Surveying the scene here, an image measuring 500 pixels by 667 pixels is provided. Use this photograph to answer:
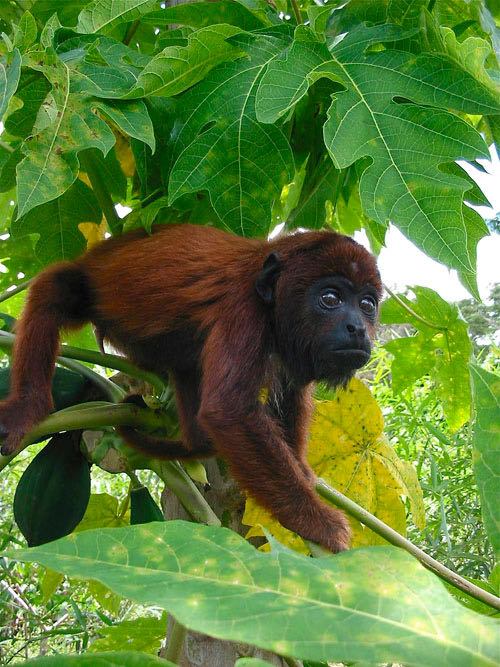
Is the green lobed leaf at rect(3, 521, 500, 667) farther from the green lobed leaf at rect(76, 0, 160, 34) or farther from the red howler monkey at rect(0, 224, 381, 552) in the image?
the green lobed leaf at rect(76, 0, 160, 34)

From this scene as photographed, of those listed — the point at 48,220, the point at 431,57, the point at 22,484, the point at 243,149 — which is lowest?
the point at 22,484

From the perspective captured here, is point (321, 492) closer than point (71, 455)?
Yes

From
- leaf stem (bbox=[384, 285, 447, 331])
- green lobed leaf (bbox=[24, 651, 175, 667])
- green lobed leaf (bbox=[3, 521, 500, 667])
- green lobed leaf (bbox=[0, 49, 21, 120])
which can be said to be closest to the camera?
green lobed leaf (bbox=[3, 521, 500, 667])

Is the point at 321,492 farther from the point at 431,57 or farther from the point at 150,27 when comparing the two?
the point at 150,27

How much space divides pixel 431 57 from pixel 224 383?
2.85 ft

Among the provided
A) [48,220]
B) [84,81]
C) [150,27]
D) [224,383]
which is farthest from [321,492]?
[150,27]

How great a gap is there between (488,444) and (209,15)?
1.30 metres

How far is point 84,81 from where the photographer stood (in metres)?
1.41

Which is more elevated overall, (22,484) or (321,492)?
(321,492)

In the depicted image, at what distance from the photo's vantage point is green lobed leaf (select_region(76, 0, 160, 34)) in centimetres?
152

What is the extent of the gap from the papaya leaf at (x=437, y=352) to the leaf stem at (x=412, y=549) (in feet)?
2.65

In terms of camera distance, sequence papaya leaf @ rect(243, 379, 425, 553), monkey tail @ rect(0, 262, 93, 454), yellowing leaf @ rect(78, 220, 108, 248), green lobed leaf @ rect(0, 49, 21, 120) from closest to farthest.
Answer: green lobed leaf @ rect(0, 49, 21, 120), monkey tail @ rect(0, 262, 93, 454), papaya leaf @ rect(243, 379, 425, 553), yellowing leaf @ rect(78, 220, 108, 248)

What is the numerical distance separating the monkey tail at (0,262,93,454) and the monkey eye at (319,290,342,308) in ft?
2.14

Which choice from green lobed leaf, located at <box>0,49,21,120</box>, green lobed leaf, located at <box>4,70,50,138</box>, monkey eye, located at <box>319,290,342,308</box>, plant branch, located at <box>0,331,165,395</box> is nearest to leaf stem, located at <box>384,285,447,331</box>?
monkey eye, located at <box>319,290,342,308</box>
